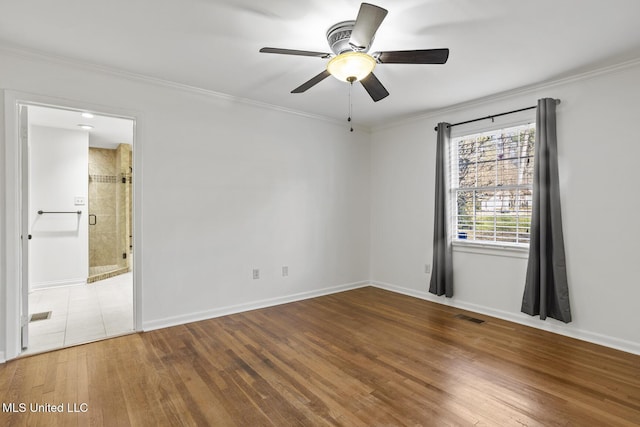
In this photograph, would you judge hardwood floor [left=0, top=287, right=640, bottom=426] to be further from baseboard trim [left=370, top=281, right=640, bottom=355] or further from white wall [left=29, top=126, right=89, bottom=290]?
white wall [left=29, top=126, right=89, bottom=290]

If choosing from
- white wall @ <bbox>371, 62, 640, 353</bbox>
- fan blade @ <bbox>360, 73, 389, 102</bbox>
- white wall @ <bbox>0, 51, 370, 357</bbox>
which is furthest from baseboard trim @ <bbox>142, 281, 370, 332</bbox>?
fan blade @ <bbox>360, 73, 389, 102</bbox>

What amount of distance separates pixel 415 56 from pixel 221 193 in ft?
8.39

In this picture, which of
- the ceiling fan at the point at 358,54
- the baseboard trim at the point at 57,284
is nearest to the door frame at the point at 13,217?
the ceiling fan at the point at 358,54

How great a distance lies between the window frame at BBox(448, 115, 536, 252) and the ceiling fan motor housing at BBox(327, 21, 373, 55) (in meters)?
2.23

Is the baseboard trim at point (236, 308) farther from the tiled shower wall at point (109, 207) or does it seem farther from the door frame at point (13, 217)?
the tiled shower wall at point (109, 207)

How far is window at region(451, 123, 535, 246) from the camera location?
3580 millimetres

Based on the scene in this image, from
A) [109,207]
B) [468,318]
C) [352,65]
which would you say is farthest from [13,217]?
[468,318]

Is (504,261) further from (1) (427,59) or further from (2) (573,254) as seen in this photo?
(1) (427,59)

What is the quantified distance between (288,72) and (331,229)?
7.98 ft

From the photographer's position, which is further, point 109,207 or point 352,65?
point 109,207

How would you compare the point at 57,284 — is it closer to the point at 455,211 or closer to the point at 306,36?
the point at 306,36

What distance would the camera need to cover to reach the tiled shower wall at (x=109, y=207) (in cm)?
616

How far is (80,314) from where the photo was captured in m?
3.81

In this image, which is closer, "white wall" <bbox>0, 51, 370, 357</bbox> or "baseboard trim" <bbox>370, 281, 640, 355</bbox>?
"baseboard trim" <bbox>370, 281, 640, 355</bbox>
